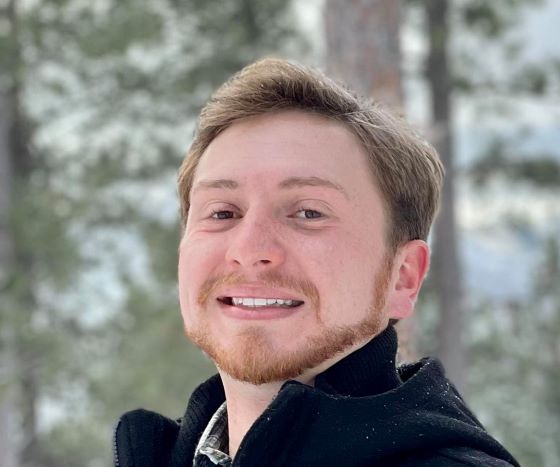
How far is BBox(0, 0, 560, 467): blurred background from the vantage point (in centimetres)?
1044

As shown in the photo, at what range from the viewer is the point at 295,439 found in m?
1.50

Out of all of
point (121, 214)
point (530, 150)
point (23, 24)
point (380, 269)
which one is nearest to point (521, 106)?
point (530, 150)

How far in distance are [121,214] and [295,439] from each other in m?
10.4

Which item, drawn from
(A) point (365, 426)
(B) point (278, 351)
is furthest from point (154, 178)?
(A) point (365, 426)

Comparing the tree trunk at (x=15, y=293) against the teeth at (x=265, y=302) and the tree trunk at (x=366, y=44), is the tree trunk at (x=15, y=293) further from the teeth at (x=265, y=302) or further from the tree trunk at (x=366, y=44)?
the teeth at (x=265, y=302)

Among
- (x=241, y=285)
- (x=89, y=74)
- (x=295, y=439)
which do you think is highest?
(x=89, y=74)

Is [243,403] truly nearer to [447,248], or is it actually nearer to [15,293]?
[15,293]

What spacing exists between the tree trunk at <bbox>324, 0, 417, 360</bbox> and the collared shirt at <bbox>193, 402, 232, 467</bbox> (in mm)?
2919

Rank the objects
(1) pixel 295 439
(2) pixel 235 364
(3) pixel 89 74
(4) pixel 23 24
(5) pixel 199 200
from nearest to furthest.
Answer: (1) pixel 295 439, (2) pixel 235 364, (5) pixel 199 200, (4) pixel 23 24, (3) pixel 89 74

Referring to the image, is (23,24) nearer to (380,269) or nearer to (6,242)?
(6,242)

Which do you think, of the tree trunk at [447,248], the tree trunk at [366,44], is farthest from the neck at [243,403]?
the tree trunk at [447,248]

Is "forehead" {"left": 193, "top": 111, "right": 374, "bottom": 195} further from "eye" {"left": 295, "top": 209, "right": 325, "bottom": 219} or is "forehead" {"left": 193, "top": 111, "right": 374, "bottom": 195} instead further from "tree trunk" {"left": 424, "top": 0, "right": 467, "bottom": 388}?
"tree trunk" {"left": 424, "top": 0, "right": 467, "bottom": 388}

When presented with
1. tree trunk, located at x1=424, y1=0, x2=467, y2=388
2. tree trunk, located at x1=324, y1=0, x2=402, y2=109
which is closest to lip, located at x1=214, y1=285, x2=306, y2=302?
tree trunk, located at x1=324, y1=0, x2=402, y2=109

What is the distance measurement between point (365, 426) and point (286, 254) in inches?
12.6
